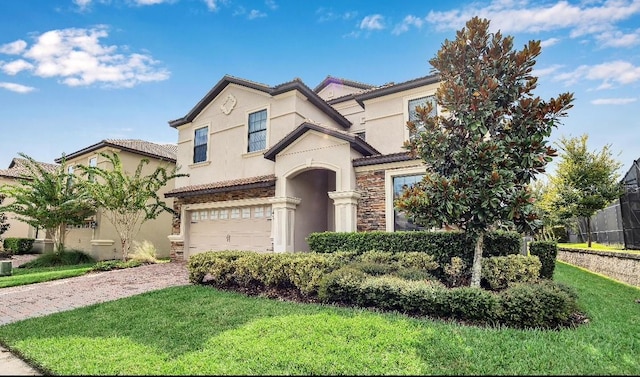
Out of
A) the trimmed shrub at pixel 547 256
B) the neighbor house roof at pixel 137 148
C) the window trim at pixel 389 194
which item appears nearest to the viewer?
the trimmed shrub at pixel 547 256

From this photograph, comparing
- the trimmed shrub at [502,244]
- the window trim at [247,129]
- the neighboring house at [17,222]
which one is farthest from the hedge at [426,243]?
the neighboring house at [17,222]

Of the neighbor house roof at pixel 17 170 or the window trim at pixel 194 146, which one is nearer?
the window trim at pixel 194 146

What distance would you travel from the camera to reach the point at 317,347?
14.9ft

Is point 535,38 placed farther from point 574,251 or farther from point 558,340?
point 574,251

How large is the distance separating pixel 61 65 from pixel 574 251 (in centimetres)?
2077

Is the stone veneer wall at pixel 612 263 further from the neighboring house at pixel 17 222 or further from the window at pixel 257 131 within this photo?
the neighboring house at pixel 17 222

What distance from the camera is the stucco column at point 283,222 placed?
12766mm

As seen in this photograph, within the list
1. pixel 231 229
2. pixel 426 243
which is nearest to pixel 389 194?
pixel 426 243

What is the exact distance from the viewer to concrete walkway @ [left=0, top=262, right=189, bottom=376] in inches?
308

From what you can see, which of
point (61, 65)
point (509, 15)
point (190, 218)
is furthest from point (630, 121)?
point (61, 65)

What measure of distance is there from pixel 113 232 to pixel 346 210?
14316mm

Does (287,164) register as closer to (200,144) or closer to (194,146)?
(200,144)

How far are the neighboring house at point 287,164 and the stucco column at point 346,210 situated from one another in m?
0.03

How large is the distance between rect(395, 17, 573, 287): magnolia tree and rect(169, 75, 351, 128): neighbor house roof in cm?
691
